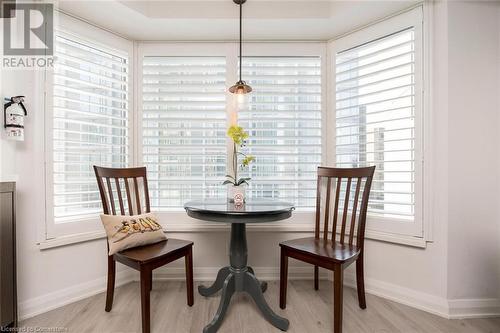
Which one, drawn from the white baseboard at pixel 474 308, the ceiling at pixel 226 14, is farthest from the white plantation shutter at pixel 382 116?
the white baseboard at pixel 474 308

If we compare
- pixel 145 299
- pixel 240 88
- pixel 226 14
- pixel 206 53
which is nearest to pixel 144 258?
pixel 145 299

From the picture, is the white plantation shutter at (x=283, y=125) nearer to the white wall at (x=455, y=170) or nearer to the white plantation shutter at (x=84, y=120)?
the white wall at (x=455, y=170)

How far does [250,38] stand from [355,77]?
106 cm

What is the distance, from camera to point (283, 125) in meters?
2.34

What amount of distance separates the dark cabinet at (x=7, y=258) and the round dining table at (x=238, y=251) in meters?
1.09

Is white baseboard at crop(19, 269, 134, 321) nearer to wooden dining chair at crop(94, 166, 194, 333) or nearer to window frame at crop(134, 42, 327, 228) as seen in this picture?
wooden dining chair at crop(94, 166, 194, 333)

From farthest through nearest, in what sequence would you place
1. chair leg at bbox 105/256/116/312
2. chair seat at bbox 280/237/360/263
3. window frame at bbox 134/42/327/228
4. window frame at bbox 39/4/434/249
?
window frame at bbox 134/42/327/228 < window frame at bbox 39/4/434/249 < chair leg at bbox 105/256/116/312 < chair seat at bbox 280/237/360/263

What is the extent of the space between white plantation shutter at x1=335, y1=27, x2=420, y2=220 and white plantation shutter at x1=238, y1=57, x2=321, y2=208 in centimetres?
26

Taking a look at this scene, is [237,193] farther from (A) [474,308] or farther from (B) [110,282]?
(A) [474,308]

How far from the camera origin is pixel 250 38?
230 centimetres

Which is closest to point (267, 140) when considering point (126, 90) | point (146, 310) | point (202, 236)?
point (202, 236)

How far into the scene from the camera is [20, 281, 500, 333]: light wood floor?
1.60 meters

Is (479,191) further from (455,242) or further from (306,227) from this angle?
(306,227)

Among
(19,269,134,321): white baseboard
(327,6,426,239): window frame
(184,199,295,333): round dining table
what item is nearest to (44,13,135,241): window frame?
(19,269,134,321): white baseboard
